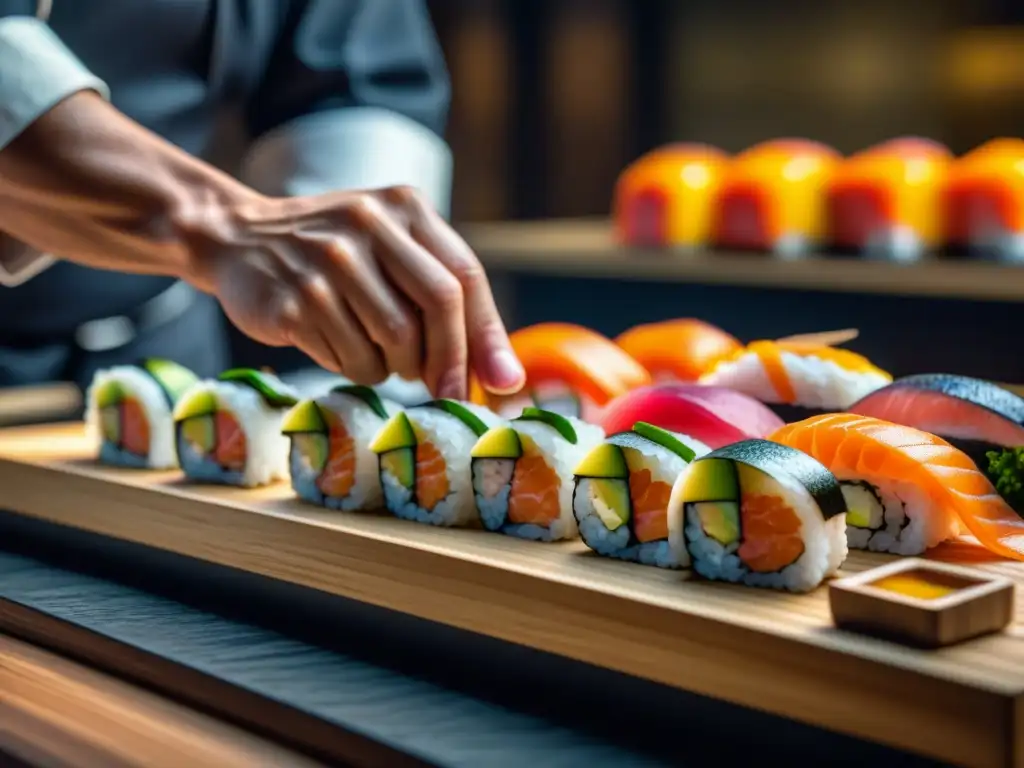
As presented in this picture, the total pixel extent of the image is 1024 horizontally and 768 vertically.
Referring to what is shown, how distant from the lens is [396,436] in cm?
121

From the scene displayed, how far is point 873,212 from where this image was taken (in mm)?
3182

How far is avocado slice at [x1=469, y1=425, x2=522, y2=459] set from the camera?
114 centimetres

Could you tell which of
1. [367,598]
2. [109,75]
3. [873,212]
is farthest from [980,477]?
[873,212]

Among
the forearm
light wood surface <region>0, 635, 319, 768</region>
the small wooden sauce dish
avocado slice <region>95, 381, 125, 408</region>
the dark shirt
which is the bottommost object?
light wood surface <region>0, 635, 319, 768</region>

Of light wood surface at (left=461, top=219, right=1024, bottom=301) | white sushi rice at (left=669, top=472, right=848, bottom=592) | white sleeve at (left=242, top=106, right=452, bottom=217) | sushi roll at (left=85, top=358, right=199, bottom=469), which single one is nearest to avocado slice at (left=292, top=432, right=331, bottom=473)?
sushi roll at (left=85, top=358, right=199, bottom=469)

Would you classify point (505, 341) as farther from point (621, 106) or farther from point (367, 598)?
point (621, 106)

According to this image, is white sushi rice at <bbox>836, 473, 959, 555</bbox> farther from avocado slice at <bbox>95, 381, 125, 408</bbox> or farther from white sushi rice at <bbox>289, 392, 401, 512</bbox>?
avocado slice at <bbox>95, 381, 125, 408</bbox>

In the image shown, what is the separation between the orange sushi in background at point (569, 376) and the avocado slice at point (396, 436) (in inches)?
9.5

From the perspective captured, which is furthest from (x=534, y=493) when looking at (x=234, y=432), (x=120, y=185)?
(x=120, y=185)

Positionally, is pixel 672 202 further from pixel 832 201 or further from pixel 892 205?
pixel 892 205

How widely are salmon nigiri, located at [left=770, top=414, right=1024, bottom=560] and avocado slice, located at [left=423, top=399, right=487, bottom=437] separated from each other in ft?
0.89

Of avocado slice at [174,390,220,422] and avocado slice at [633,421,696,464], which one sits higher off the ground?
avocado slice at [174,390,220,422]

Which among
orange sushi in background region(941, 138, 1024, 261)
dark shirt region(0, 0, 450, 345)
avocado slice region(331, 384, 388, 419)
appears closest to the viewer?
avocado slice region(331, 384, 388, 419)

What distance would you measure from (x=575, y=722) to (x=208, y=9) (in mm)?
1534
